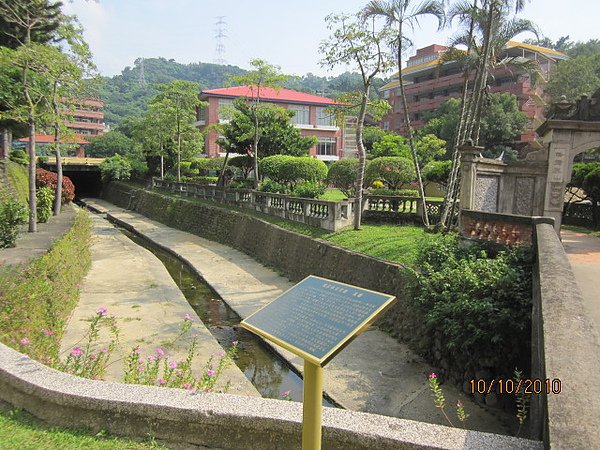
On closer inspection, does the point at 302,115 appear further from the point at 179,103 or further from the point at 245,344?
the point at 245,344

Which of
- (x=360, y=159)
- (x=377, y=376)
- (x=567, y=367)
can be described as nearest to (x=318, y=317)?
(x=567, y=367)

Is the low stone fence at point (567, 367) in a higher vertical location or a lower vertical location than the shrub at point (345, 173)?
lower

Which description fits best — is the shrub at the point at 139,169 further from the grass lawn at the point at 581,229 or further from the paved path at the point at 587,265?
the paved path at the point at 587,265

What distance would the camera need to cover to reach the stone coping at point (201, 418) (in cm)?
330

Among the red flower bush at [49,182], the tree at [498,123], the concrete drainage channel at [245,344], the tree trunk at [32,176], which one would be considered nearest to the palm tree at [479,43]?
the concrete drainage channel at [245,344]

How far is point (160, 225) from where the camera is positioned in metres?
28.1

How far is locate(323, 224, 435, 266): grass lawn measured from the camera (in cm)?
1071

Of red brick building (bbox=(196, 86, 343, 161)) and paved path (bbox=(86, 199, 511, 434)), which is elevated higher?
red brick building (bbox=(196, 86, 343, 161))

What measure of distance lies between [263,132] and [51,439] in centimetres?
2515

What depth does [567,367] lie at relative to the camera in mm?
2936

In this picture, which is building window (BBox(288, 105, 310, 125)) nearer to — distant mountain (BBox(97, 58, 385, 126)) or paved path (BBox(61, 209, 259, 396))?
paved path (BBox(61, 209, 259, 396))

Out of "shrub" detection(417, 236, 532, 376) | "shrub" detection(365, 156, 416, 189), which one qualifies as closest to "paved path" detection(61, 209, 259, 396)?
"shrub" detection(417, 236, 532, 376)

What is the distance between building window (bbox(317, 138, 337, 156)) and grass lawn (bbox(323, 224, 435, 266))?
1451 inches

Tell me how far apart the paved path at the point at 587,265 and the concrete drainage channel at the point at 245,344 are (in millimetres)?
3759
